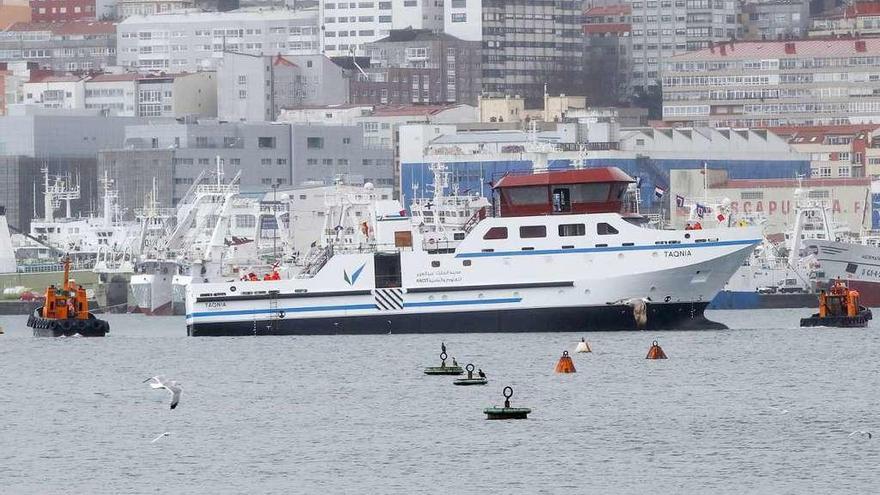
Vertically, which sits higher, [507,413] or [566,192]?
[566,192]

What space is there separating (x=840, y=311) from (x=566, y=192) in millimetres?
14830

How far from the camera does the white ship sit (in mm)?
93375

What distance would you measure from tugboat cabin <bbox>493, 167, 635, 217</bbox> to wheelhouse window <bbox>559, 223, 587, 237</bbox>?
Result: 0.49m

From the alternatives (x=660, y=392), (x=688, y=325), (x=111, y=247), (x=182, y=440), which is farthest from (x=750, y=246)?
(x=111, y=247)

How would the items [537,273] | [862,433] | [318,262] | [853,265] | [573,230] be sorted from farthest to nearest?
[853,265] < [318,262] < [537,273] < [573,230] < [862,433]

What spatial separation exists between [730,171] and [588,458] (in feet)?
446

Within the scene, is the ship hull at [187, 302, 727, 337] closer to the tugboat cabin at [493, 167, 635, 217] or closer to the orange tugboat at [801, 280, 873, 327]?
the tugboat cabin at [493, 167, 635, 217]

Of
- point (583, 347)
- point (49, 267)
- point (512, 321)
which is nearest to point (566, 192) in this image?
point (512, 321)

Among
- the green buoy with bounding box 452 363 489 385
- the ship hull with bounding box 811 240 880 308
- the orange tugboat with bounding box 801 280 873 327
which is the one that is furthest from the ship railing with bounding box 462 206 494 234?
the ship hull with bounding box 811 240 880 308

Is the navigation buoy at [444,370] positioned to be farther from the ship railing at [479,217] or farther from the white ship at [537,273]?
the ship railing at [479,217]

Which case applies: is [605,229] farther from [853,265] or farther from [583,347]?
[853,265]

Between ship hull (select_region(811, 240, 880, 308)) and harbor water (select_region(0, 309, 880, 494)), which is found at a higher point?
ship hull (select_region(811, 240, 880, 308))

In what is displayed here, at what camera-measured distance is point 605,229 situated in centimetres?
9319

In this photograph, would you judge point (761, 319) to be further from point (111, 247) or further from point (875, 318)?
point (111, 247)
